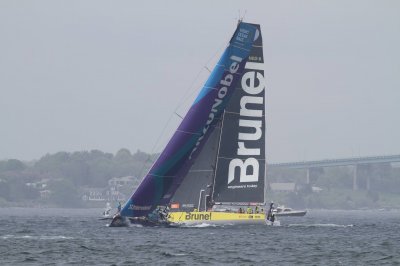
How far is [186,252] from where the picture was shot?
47.9 m

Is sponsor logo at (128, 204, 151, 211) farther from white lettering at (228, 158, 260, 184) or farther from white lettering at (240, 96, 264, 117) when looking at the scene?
white lettering at (240, 96, 264, 117)

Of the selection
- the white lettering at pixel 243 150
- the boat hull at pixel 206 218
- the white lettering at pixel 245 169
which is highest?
the white lettering at pixel 243 150

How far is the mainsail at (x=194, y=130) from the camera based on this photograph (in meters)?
64.2

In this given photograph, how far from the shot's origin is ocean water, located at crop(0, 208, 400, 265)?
4438cm

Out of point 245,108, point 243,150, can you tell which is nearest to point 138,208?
point 243,150

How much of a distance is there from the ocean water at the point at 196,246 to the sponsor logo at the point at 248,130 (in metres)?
3.31

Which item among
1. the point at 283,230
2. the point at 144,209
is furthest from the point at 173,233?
the point at 283,230

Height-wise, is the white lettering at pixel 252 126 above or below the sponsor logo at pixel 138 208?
above

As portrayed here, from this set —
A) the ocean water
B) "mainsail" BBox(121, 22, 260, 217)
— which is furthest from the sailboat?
the ocean water

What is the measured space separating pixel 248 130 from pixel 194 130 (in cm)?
364

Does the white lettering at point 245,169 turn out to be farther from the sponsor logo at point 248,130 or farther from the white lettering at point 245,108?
the white lettering at point 245,108

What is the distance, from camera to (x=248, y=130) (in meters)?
67.2

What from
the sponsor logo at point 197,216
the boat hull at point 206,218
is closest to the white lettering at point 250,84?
the boat hull at point 206,218

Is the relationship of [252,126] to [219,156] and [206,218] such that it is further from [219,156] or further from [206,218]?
[206,218]
